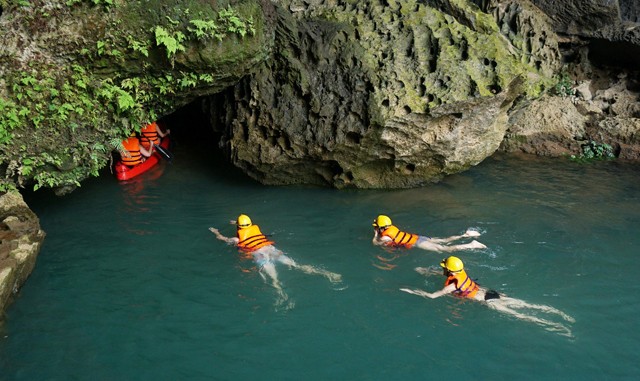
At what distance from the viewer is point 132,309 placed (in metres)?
7.41

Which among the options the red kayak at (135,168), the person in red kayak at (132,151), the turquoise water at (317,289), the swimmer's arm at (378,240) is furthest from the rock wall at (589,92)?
the person in red kayak at (132,151)

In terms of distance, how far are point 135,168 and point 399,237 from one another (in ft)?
24.6

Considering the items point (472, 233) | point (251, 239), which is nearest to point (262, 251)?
point (251, 239)

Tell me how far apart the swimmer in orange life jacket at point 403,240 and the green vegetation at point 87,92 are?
4.31 m

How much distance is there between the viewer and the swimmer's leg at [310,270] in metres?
8.23

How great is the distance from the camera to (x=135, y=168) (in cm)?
1289

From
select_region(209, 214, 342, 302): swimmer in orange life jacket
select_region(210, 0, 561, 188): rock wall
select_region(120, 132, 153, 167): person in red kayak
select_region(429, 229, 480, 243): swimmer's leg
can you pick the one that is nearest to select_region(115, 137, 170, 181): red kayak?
select_region(120, 132, 153, 167): person in red kayak

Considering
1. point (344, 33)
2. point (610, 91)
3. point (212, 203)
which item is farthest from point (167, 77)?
point (610, 91)

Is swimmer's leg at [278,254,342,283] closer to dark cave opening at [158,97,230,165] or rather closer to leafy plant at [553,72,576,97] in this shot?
dark cave opening at [158,97,230,165]

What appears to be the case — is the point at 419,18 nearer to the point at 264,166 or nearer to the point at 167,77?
the point at 264,166

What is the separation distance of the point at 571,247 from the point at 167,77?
824cm

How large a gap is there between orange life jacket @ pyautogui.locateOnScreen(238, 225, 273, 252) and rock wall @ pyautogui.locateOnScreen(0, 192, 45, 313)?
132 inches

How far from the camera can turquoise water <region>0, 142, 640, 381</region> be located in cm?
633

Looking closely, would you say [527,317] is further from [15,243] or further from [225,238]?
[15,243]
